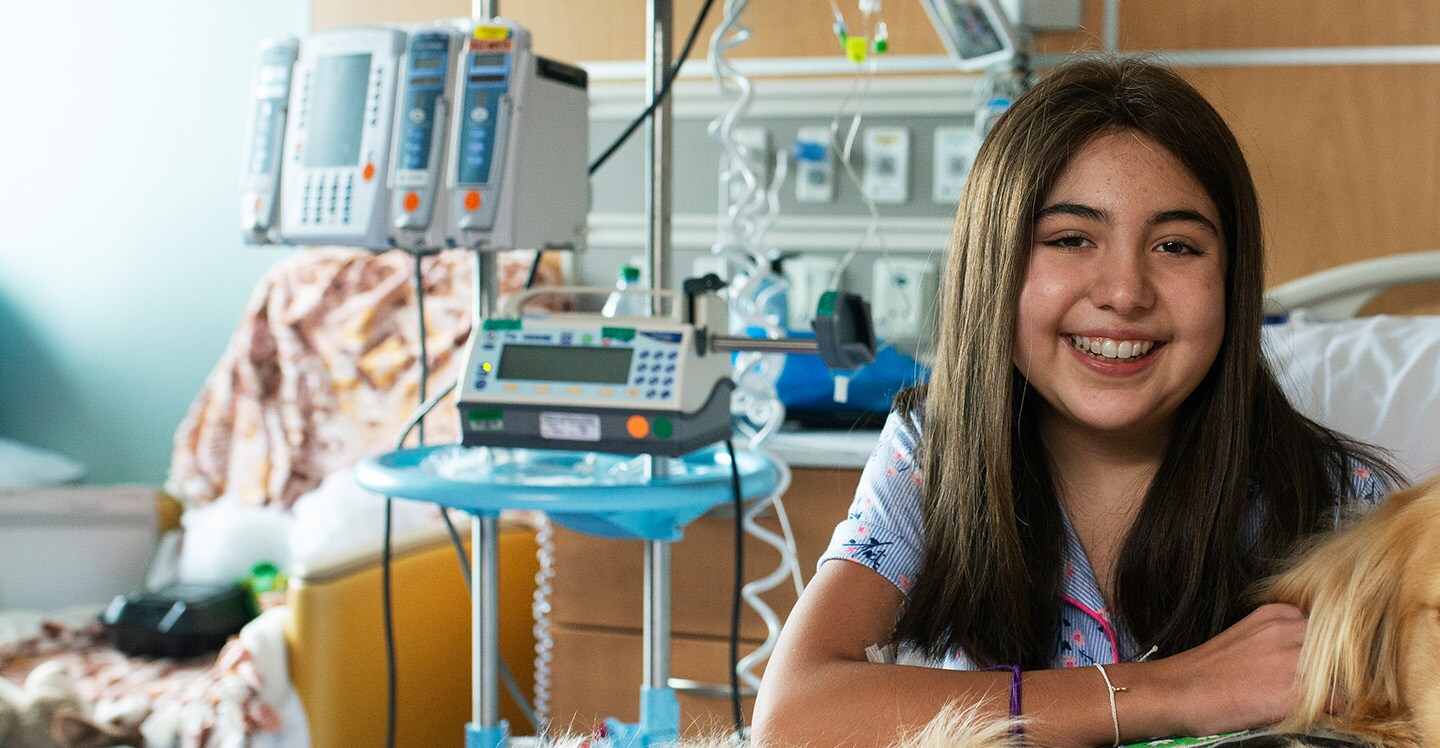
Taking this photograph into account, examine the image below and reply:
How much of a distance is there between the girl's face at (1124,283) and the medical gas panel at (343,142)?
83 centimetres

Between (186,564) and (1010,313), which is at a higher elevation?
(1010,313)

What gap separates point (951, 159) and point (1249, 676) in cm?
163

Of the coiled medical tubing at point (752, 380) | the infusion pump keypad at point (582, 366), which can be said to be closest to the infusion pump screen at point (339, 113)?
the infusion pump keypad at point (582, 366)

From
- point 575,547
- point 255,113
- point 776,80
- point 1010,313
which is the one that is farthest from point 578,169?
point 776,80

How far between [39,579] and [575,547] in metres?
1.27

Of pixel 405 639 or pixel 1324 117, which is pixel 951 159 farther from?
pixel 405 639

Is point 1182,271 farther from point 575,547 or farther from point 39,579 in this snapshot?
point 39,579

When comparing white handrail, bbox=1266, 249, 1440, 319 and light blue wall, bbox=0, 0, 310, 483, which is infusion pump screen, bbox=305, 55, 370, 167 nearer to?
white handrail, bbox=1266, 249, 1440, 319

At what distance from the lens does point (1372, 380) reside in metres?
1.53

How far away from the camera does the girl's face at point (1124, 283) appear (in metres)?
0.96

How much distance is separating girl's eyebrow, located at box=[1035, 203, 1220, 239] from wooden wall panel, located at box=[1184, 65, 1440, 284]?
128 cm

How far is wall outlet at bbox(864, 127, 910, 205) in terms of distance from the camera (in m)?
2.32

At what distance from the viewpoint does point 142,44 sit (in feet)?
9.81

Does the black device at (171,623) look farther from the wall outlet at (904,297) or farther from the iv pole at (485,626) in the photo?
the wall outlet at (904,297)
